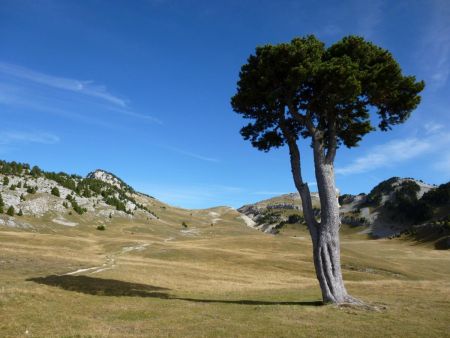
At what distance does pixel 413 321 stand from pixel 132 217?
13537 centimetres

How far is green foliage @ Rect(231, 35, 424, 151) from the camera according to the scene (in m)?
28.7

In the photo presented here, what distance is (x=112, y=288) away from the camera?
3152cm

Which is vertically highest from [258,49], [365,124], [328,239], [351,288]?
[258,49]

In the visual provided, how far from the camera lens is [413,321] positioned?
70.3 feet

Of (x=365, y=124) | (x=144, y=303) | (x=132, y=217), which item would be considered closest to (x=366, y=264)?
(x=365, y=124)

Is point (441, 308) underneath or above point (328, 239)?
underneath

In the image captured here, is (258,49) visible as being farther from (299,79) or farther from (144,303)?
(144,303)

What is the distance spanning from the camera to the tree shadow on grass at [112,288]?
2862 centimetres

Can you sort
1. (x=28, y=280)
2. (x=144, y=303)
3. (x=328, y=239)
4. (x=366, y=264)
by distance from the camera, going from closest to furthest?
(x=144, y=303) → (x=328, y=239) → (x=28, y=280) → (x=366, y=264)

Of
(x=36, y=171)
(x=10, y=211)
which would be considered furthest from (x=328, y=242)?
(x=36, y=171)

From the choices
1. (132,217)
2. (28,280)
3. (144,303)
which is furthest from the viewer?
(132,217)

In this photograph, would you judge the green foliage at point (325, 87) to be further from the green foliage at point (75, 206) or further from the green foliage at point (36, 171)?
the green foliage at point (36, 171)

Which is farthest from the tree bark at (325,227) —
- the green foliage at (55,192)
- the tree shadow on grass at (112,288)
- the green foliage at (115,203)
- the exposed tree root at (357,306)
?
the green foliage at (115,203)

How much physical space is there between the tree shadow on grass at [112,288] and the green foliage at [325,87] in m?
14.0
